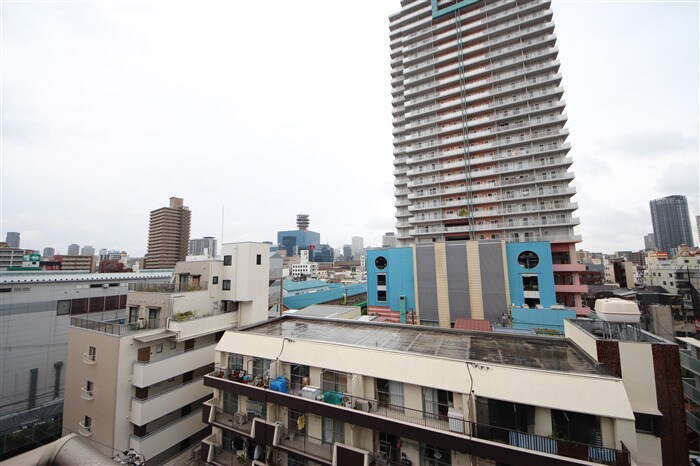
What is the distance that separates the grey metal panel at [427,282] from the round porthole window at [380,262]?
23.6ft

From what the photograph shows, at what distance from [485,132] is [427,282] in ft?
107

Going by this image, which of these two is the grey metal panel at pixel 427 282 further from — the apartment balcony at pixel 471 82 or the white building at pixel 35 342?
the white building at pixel 35 342

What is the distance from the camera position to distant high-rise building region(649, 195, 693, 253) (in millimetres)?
176875

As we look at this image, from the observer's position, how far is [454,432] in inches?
533

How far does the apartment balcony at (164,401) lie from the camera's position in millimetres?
21000

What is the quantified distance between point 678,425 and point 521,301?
3291 centimetres

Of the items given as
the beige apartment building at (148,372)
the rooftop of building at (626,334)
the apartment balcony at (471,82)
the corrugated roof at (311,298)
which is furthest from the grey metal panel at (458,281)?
the apartment balcony at (471,82)

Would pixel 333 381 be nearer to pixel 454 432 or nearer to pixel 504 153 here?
pixel 454 432

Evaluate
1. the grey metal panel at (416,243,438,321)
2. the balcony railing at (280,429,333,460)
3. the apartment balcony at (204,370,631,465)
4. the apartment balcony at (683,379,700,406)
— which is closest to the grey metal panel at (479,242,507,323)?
the grey metal panel at (416,243,438,321)

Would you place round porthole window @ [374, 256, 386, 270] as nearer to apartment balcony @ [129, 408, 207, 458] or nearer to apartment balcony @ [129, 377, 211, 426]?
apartment balcony @ [129, 377, 211, 426]

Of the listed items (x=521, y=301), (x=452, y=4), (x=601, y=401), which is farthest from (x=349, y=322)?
(x=452, y=4)

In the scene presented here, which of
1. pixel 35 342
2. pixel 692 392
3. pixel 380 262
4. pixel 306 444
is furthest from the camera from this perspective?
pixel 380 262

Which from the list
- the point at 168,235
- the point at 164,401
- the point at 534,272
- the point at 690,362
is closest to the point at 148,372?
the point at 164,401

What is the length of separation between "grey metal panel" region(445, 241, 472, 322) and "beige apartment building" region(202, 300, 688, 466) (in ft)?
86.6
